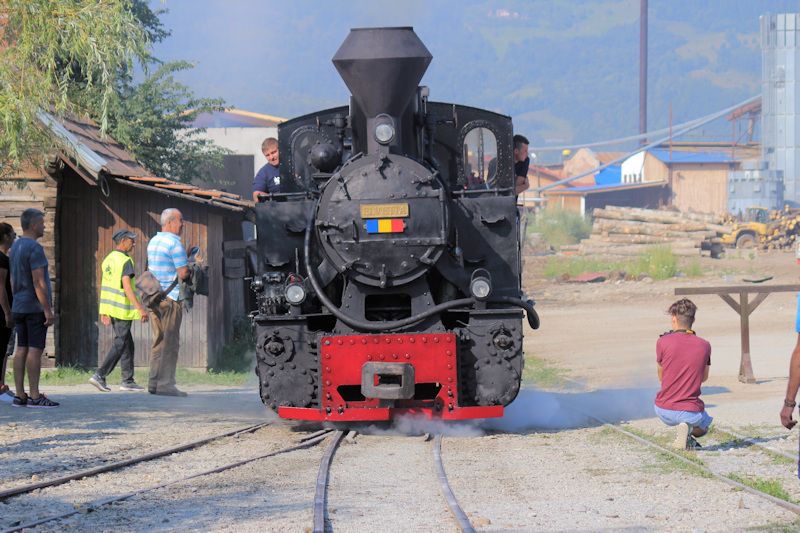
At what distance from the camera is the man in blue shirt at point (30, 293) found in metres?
10.9

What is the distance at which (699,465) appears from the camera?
324 inches

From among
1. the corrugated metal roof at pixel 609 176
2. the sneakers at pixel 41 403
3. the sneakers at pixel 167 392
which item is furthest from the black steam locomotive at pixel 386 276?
the corrugated metal roof at pixel 609 176

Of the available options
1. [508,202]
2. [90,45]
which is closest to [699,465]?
[508,202]

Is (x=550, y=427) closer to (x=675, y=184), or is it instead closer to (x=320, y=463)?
(x=320, y=463)

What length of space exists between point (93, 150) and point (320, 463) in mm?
9542

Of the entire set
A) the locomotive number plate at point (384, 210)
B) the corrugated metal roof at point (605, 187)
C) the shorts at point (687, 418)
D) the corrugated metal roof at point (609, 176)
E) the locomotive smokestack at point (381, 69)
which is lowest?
the shorts at point (687, 418)

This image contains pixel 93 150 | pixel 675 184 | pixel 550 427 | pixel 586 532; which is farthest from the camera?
pixel 675 184

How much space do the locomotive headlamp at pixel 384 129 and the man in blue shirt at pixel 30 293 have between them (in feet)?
10.7

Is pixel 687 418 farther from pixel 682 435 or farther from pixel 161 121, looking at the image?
pixel 161 121

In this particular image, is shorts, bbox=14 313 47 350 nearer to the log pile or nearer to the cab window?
the cab window

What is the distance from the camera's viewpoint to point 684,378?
29.8 ft

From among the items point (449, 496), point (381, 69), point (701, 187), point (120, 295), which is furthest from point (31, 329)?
point (701, 187)

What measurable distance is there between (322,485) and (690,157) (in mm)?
78041

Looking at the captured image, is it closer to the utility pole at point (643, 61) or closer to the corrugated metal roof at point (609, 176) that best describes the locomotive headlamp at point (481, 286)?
the corrugated metal roof at point (609, 176)
